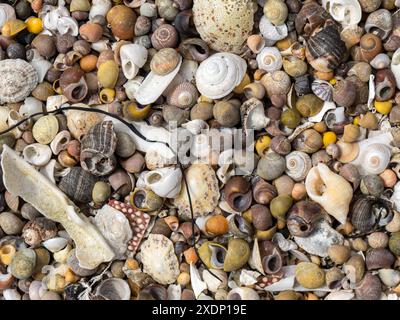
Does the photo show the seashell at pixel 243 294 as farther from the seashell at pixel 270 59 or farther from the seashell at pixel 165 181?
the seashell at pixel 270 59

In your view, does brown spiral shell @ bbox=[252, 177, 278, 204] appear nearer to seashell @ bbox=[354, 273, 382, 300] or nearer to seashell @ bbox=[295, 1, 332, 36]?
seashell @ bbox=[354, 273, 382, 300]

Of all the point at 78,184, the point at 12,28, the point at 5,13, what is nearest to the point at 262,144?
the point at 78,184

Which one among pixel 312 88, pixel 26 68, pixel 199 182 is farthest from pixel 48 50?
pixel 312 88

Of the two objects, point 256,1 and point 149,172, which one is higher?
point 256,1

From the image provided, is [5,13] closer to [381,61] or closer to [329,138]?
[329,138]

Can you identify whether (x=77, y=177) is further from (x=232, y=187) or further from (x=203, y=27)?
(x=203, y=27)

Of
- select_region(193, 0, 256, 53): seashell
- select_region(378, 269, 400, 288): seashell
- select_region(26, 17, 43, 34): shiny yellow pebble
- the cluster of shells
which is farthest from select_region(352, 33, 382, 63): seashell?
select_region(26, 17, 43, 34): shiny yellow pebble
